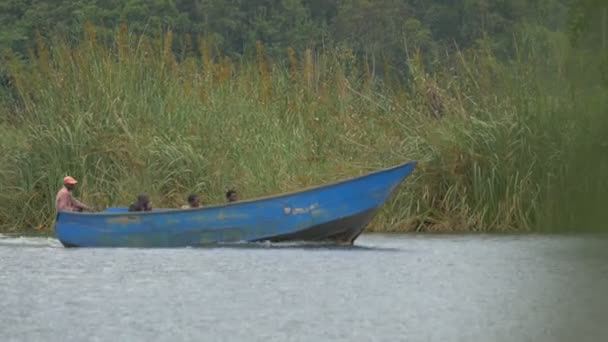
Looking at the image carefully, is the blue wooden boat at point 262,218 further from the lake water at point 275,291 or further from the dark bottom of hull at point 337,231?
the lake water at point 275,291

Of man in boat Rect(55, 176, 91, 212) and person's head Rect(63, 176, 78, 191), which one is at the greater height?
person's head Rect(63, 176, 78, 191)

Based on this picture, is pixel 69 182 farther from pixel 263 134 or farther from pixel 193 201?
pixel 263 134

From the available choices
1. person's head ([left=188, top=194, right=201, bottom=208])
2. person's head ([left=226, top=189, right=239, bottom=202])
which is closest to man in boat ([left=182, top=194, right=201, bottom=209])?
person's head ([left=188, top=194, right=201, bottom=208])

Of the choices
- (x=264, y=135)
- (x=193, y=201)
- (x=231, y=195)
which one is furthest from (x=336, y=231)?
(x=264, y=135)

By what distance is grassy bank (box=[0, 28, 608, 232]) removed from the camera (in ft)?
64.8

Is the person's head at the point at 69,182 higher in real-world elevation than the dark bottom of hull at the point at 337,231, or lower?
higher

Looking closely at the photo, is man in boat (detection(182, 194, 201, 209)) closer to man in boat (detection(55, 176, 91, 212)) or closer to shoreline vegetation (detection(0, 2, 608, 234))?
man in boat (detection(55, 176, 91, 212))

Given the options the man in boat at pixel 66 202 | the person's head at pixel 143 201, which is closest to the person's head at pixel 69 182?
the man in boat at pixel 66 202

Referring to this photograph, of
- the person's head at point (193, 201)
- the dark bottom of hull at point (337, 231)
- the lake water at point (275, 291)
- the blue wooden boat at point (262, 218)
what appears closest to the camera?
the lake water at point (275, 291)

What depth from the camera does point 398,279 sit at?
15055 millimetres

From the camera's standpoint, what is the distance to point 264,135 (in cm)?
2148

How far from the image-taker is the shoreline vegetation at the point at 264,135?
19.7 meters

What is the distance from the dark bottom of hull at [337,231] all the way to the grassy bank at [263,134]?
5.61 feet

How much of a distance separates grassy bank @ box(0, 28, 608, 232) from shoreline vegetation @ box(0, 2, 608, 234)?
0.02m
